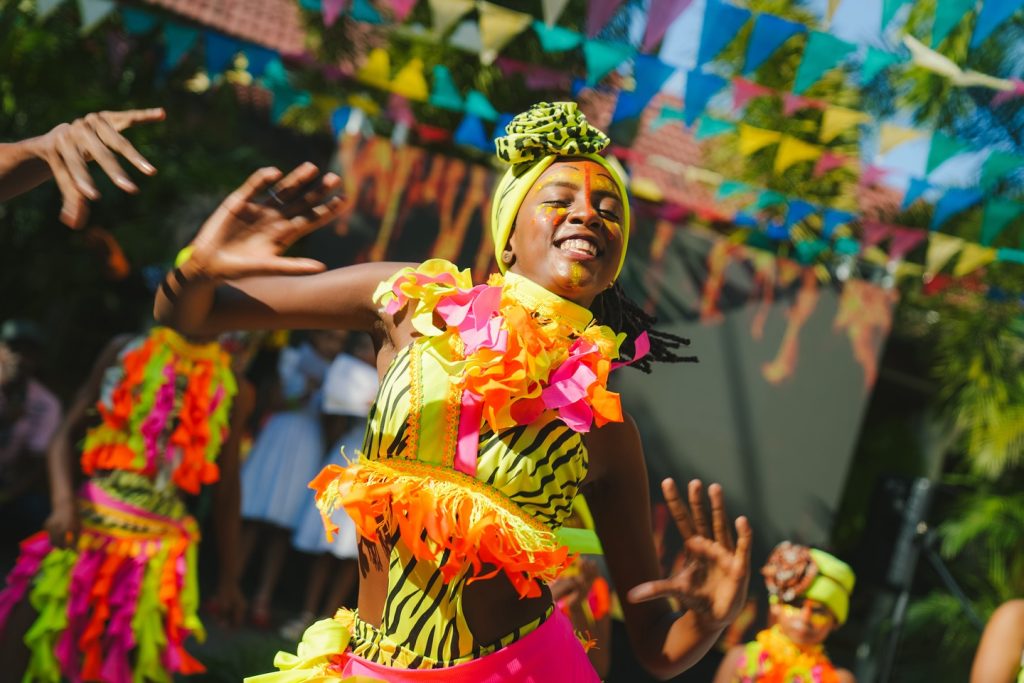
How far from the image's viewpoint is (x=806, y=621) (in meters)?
4.51

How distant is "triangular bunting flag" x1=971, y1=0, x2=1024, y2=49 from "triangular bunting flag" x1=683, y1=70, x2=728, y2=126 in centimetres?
137

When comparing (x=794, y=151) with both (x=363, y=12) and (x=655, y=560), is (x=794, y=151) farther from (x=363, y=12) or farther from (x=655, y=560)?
(x=655, y=560)

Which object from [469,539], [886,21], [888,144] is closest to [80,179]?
[469,539]

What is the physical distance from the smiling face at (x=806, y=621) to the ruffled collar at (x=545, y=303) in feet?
8.52

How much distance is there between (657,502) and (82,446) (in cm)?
392

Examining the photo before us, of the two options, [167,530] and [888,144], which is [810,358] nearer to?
[888,144]

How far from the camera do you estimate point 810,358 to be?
782cm

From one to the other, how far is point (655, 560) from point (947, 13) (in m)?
3.29

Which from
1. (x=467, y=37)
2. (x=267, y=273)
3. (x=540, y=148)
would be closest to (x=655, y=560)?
(x=540, y=148)

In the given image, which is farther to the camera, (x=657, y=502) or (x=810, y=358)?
(x=810, y=358)

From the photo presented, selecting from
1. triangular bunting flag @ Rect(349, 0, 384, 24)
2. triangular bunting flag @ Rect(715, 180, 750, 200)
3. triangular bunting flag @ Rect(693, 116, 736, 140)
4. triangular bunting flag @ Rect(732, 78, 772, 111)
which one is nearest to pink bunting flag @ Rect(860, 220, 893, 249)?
triangular bunting flag @ Rect(715, 180, 750, 200)

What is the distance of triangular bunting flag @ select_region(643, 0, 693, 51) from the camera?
200 inches

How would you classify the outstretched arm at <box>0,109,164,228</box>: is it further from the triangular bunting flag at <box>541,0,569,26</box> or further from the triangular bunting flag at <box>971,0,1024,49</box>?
the triangular bunting flag at <box>971,0,1024,49</box>

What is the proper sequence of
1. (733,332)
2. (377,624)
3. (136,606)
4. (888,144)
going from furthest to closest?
(733,332) < (888,144) < (136,606) < (377,624)
